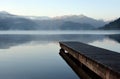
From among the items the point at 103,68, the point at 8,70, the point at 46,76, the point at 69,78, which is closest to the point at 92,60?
the point at 103,68

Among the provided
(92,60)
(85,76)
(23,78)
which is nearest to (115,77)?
(92,60)

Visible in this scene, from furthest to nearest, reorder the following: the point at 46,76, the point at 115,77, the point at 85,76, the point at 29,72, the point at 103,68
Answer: the point at 29,72, the point at 46,76, the point at 85,76, the point at 103,68, the point at 115,77

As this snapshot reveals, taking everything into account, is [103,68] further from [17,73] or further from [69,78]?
[17,73]

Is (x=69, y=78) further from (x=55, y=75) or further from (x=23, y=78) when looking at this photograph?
(x=23, y=78)

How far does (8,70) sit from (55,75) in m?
3.55

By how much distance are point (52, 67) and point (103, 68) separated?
9.59 m

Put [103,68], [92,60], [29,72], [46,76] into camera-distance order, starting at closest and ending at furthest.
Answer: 1. [103,68]
2. [92,60]
3. [46,76]
4. [29,72]

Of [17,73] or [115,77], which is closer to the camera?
[115,77]

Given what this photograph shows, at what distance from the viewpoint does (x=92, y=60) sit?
12.6 meters

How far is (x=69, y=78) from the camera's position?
15.4 metres

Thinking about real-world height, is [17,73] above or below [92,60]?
below

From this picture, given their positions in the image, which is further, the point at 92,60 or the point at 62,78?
the point at 62,78

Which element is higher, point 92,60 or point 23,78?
point 92,60

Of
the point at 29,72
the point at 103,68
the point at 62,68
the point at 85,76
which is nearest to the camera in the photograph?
the point at 103,68
